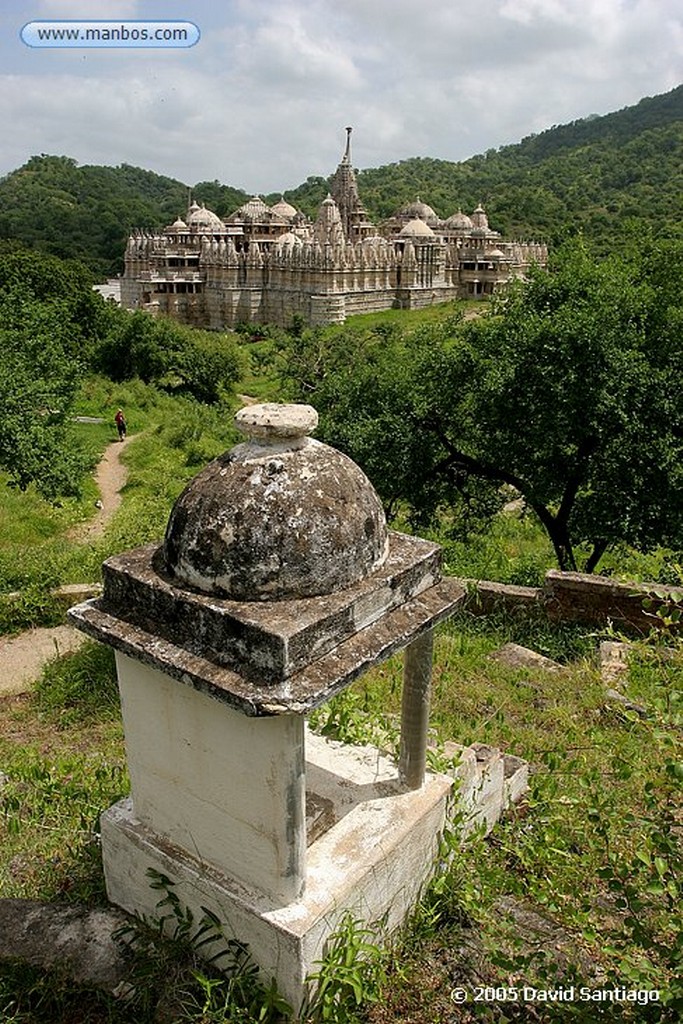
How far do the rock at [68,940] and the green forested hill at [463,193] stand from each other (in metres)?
48.6

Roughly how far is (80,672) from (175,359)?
27.4m

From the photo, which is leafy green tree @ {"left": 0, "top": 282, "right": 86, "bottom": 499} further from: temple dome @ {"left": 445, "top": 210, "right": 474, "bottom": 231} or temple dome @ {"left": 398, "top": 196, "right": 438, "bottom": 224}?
temple dome @ {"left": 398, "top": 196, "right": 438, "bottom": 224}

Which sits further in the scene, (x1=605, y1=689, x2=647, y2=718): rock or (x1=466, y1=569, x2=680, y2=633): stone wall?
(x1=466, y1=569, x2=680, y2=633): stone wall

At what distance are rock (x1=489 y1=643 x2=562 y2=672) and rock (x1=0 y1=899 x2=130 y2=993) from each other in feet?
14.4

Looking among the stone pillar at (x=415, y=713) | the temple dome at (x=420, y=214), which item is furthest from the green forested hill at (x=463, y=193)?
the stone pillar at (x=415, y=713)

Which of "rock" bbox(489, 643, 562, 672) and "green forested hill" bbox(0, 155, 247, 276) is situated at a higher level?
"green forested hill" bbox(0, 155, 247, 276)

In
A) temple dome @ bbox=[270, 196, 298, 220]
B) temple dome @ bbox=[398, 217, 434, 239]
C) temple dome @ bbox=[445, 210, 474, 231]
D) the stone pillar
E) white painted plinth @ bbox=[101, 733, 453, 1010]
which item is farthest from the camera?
temple dome @ bbox=[445, 210, 474, 231]

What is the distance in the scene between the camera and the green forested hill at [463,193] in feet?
255

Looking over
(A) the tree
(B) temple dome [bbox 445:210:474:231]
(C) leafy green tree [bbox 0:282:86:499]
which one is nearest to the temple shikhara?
(B) temple dome [bbox 445:210:474:231]

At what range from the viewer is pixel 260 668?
3049 millimetres

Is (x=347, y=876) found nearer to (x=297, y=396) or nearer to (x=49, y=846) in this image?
(x=49, y=846)

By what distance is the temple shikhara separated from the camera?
157 feet

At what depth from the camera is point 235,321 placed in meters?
50.6

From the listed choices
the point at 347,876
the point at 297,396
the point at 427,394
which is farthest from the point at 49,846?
the point at 297,396
